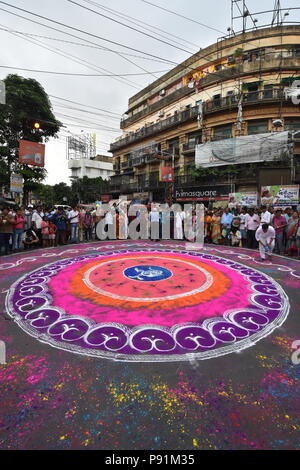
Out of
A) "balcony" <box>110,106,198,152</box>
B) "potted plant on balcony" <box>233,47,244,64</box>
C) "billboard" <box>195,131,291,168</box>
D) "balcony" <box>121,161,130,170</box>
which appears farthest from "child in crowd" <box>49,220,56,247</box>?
"balcony" <box>121,161,130,170</box>

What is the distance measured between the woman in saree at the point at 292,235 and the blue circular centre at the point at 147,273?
4866 millimetres

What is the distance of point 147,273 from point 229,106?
21827mm

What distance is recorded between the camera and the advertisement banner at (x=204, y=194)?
67.5ft

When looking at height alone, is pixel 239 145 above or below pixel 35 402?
above

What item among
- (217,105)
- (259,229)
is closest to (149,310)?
(259,229)

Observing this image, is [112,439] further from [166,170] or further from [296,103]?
[296,103]

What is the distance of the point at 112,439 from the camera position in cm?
154

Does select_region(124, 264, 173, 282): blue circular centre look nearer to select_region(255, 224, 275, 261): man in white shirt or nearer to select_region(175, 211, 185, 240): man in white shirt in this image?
select_region(255, 224, 275, 261): man in white shirt

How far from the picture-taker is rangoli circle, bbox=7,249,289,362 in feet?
8.64

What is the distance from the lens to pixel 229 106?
69.1 feet

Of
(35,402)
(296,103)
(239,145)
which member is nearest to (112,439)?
(35,402)

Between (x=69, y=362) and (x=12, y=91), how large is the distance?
2181 cm

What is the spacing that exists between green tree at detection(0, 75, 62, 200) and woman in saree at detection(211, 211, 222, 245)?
14.6 metres

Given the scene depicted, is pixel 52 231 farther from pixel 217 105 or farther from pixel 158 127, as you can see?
pixel 158 127
